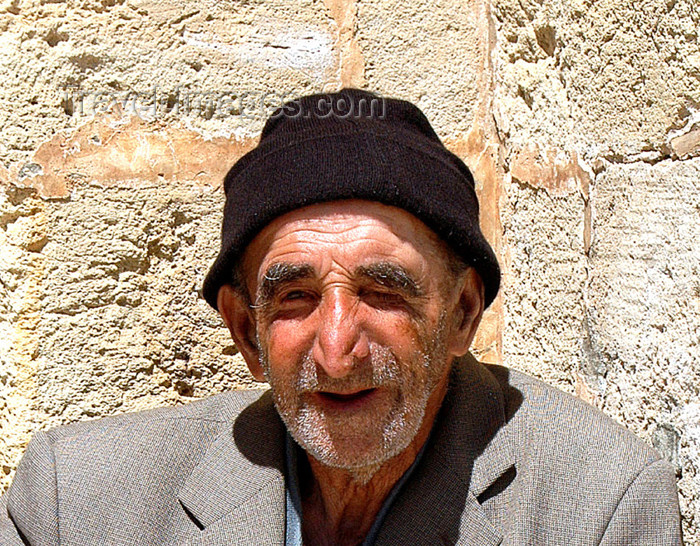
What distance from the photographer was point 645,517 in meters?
1.58

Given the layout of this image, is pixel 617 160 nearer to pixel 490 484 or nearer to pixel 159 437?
pixel 490 484

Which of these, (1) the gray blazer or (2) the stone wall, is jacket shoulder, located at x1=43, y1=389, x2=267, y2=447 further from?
(2) the stone wall

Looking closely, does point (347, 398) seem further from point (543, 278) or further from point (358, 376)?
point (543, 278)

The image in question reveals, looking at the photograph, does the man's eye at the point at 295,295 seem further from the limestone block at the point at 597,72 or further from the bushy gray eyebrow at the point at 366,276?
the limestone block at the point at 597,72

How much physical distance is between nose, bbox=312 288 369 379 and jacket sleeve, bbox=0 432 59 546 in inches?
22.7

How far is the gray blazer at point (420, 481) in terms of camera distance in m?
1.60

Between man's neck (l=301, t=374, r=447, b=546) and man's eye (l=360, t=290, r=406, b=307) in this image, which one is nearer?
man's eye (l=360, t=290, r=406, b=307)

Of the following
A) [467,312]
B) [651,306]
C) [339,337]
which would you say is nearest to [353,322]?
[339,337]

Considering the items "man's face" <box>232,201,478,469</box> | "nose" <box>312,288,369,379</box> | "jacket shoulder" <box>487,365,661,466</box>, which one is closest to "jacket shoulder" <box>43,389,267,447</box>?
"man's face" <box>232,201,478,469</box>

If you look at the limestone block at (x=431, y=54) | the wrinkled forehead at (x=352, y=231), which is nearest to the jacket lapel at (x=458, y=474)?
the wrinkled forehead at (x=352, y=231)

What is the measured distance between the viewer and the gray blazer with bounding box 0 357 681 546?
1596 millimetres

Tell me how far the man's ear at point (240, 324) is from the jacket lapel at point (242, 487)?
0.12m

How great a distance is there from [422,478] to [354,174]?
0.56m

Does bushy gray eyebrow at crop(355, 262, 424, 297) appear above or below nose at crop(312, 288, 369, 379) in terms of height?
above
